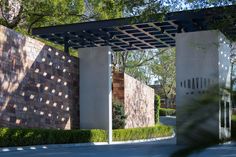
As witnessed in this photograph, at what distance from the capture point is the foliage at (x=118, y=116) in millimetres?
22206

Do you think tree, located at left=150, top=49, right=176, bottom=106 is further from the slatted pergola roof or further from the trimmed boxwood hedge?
the trimmed boxwood hedge

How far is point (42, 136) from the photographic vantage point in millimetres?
14609

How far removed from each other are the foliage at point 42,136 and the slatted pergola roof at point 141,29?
15.0 feet

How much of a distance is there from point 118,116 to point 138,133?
162 centimetres

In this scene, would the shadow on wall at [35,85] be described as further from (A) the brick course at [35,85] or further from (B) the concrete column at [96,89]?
(B) the concrete column at [96,89]

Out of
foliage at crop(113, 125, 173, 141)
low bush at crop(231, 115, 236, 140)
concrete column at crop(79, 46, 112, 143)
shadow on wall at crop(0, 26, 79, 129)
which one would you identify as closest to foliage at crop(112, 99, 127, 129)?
foliage at crop(113, 125, 173, 141)

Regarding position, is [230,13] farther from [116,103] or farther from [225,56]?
[116,103]

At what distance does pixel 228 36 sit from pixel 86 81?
6.89 metres

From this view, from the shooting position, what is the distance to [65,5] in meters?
22.2

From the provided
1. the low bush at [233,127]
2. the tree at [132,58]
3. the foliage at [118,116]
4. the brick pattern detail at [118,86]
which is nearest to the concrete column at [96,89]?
the foliage at [118,116]

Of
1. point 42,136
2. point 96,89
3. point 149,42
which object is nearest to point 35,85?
point 42,136

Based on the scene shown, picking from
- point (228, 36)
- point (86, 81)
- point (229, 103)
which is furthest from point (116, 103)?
point (229, 103)

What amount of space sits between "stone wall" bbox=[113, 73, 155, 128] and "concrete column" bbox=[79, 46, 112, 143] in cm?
359

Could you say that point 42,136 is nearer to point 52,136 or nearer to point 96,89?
point 52,136
